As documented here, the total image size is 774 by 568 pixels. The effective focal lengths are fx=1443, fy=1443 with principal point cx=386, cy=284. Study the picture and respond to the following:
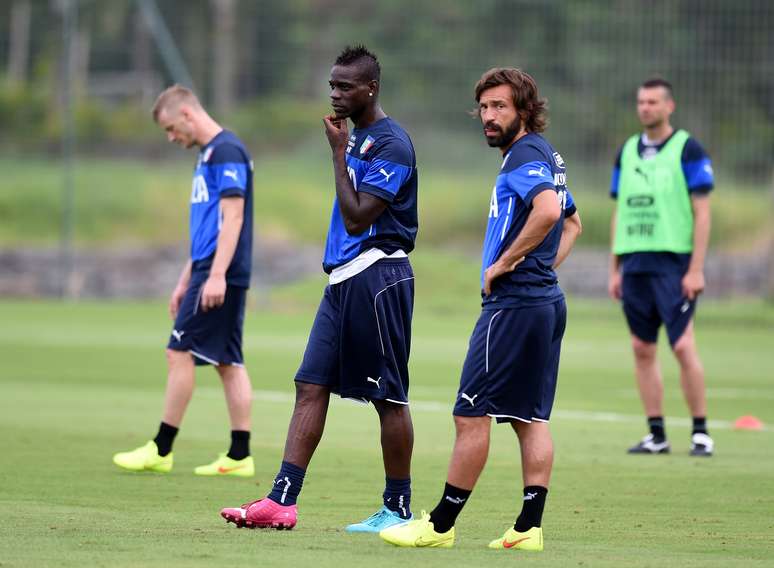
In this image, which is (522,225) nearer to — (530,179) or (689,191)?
(530,179)

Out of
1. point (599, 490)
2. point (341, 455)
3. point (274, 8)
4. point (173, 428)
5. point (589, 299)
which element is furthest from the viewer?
point (274, 8)

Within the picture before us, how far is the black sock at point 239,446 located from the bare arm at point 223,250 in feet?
2.63

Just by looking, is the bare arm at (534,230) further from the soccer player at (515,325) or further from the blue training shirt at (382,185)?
the blue training shirt at (382,185)

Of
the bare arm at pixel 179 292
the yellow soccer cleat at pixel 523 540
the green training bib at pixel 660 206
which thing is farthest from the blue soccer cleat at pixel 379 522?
the green training bib at pixel 660 206

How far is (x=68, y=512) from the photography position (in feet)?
23.3

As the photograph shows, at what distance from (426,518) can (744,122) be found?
21249mm

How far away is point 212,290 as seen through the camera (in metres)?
8.84

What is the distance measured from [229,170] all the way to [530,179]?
3104 millimetres

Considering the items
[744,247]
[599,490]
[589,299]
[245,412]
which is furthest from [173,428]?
[744,247]

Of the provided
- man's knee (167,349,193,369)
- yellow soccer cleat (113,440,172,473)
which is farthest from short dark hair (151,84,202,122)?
yellow soccer cleat (113,440,172,473)

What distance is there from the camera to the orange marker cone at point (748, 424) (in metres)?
11.3

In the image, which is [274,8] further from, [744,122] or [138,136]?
[744,122]

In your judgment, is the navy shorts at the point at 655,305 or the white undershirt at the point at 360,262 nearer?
the white undershirt at the point at 360,262

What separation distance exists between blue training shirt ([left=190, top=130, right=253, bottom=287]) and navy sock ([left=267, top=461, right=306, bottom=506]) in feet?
8.33
